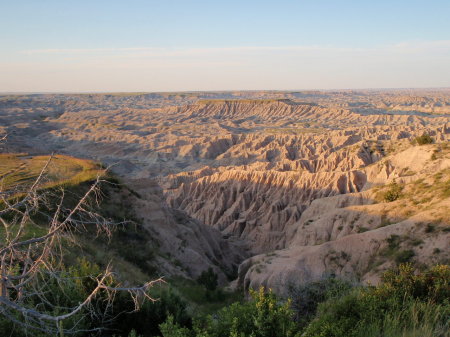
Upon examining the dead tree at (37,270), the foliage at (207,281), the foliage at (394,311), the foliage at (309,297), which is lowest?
the foliage at (207,281)

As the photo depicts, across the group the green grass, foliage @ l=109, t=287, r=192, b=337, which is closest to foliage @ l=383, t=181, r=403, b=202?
the green grass

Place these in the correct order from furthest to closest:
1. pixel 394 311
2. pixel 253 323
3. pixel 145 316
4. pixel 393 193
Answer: pixel 393 193 → pixel 145 316 → pixel 394 311 → pixel 253 323

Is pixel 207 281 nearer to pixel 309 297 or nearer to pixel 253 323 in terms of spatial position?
pixel 309 297

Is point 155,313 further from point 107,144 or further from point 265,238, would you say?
point 107,144

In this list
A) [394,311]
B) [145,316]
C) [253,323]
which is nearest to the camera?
[253,323]

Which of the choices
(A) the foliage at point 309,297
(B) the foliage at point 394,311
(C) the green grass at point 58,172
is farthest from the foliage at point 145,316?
(C) the green grass at point 58,172

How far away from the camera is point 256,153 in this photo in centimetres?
6712

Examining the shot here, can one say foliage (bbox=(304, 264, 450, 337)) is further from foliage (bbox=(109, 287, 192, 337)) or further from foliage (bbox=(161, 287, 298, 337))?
foliage (bbox=(109, 287, 192, 337))

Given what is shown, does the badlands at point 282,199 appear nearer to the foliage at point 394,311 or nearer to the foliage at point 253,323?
the foliage at point 253,323

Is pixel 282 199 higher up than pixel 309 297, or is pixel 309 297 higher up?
pixel 309 297

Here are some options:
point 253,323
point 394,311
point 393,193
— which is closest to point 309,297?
point 394,311

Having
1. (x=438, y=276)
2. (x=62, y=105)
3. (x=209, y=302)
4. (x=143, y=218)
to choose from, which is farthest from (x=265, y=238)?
(x=62, y=105)

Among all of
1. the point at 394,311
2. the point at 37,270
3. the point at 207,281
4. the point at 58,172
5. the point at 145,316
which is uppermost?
the point at 37,270

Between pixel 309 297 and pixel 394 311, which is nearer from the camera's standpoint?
pixel 394 311
